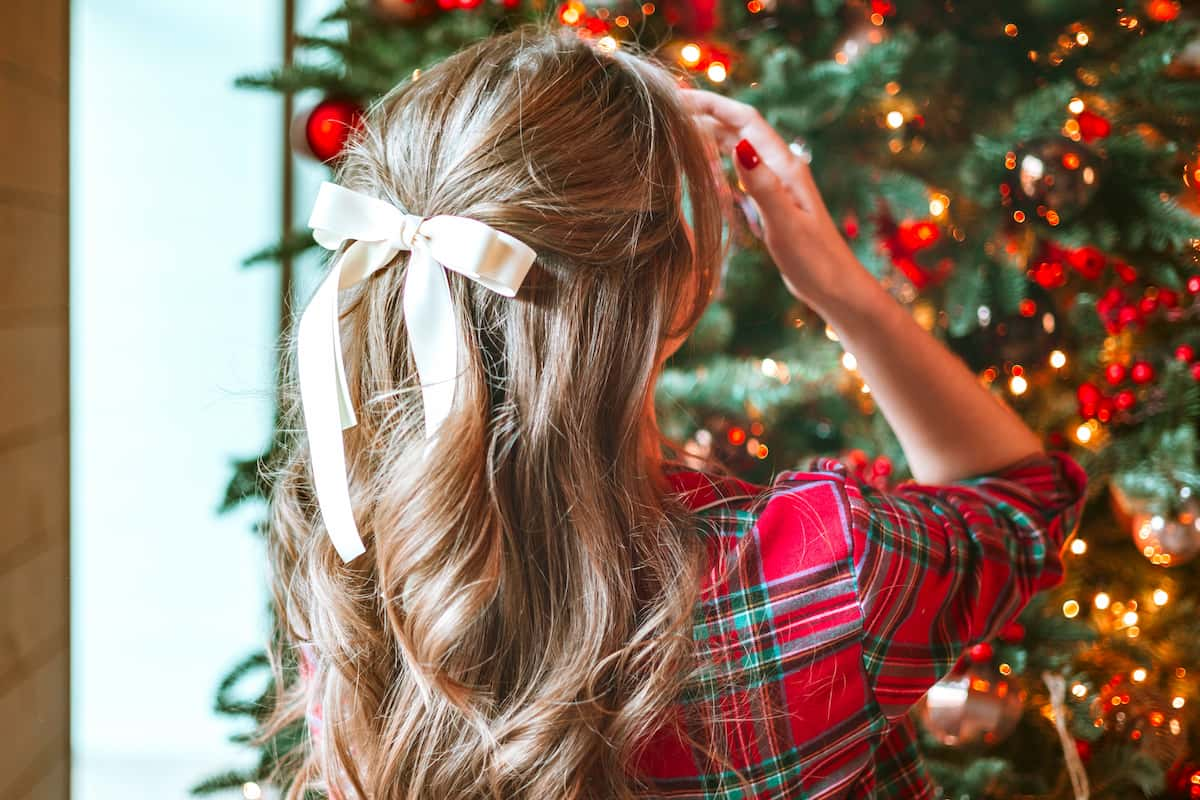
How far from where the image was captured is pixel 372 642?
27.8 inches

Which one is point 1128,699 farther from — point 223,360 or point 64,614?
point 223,360

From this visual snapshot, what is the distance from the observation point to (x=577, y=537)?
665 mm

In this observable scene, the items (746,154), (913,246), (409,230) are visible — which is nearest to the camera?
(409,230)

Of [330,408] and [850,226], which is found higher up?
[850,226]

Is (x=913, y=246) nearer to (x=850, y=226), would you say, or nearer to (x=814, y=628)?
(x=850, y=226)

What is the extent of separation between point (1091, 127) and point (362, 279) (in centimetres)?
80

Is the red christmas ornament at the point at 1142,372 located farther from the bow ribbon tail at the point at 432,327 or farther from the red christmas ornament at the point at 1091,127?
the bow ribbon tail at the point at 432,327

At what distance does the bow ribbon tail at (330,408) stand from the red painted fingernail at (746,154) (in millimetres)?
346

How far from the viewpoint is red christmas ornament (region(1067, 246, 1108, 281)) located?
3.40 feet

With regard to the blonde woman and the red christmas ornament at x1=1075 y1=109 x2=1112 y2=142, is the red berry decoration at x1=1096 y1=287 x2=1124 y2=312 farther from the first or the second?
the blonde woman

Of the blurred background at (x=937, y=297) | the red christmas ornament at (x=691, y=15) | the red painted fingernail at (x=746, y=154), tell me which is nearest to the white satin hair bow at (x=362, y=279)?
the blurred background at (x=937, y=297)

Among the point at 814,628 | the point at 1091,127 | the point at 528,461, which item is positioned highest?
the point at 1091,127

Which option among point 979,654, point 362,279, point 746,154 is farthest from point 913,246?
point 362,279

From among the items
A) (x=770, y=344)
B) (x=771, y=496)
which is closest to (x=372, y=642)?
(x=771, y=496)
